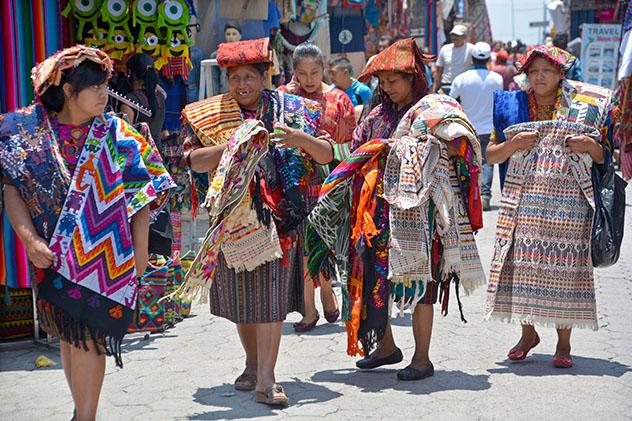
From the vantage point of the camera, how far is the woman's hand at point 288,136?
5.31m

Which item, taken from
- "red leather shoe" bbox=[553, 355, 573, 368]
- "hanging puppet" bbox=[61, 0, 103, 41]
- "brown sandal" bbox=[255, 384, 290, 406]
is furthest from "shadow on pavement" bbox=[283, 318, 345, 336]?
"hanging puppet" bbox=[61, 0, 103, 41]

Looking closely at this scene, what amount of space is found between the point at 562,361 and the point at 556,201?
36.7 inches

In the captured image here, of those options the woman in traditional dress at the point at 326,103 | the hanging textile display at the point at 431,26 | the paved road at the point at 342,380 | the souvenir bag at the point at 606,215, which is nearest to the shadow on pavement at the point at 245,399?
the paved road at the point at 342,380

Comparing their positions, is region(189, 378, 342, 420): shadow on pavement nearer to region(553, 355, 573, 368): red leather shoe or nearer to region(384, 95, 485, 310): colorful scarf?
region(384, 95, 485, 310): colorful scarf

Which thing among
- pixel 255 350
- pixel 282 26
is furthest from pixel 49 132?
pixel 282 26

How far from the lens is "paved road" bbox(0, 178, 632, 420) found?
5.23 metres

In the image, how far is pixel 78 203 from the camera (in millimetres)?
4344

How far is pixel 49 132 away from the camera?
4.37m

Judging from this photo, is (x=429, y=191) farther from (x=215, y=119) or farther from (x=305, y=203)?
(x=215, y=119)

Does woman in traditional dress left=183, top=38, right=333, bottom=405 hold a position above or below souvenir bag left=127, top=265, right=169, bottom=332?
above

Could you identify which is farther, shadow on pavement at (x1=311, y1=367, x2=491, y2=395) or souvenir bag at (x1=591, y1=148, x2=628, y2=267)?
souvenir bag at (x1=591, y1=148, x2=628, y2=267)

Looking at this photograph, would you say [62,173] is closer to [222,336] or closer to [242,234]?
[242,234]

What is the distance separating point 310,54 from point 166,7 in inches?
43.5

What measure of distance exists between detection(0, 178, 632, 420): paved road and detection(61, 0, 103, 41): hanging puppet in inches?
85.6
